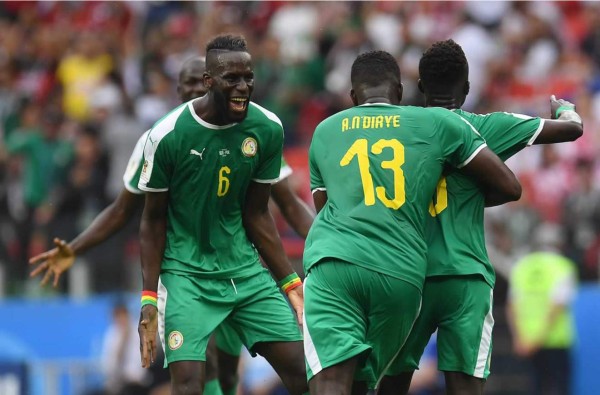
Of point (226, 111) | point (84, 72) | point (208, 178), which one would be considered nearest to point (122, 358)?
point (84, 72)

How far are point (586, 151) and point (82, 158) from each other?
617 centimetres

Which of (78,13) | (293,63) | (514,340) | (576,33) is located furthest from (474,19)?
(78,13)

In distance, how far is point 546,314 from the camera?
14492mm

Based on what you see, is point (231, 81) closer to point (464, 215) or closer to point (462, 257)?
point (464, 215)

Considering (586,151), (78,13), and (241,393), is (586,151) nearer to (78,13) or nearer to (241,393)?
(241,393)

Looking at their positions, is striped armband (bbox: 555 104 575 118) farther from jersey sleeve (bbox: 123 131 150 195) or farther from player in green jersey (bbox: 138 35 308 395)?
jersey sleeve (bbox: 123 131 150 195)

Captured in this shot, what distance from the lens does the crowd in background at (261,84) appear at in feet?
50.6

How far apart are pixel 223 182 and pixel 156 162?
0.46 meters

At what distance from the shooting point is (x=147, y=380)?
1461 cm

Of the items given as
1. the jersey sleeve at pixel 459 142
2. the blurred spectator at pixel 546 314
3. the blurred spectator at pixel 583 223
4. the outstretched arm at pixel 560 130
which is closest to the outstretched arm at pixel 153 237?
the jersey sleeve at pixel 459 142

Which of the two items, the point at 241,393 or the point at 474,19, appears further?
the point at 474,19

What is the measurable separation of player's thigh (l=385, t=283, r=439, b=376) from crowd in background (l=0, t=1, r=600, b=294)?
24.2ft

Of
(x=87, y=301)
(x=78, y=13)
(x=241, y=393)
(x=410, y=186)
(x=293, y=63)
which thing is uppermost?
(x=78, y=13)

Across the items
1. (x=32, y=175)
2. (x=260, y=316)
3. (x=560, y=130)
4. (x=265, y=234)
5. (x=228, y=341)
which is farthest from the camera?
(x=32, y=175)
